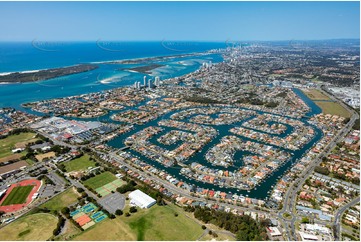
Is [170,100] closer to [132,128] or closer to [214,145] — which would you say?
[132,128]

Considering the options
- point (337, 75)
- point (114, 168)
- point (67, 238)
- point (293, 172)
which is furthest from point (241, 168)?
point (337, 75)

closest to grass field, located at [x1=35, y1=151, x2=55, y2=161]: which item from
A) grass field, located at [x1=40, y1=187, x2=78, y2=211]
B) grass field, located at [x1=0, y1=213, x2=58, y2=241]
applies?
grass field, located at [x1=40, y1=187, x2=78, y2=211]

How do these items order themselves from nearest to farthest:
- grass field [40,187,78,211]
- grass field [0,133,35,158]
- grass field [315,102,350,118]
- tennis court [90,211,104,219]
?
tennis court [90,211,104,219], grass field [40,187,78,211], grass field [0,133,35,158], grass field [315,102,350,118]

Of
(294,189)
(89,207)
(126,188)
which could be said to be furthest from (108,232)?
(294,189)

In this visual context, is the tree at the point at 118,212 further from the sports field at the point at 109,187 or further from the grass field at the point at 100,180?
the grass field at the point at 100,180

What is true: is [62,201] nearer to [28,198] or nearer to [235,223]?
[28,198]

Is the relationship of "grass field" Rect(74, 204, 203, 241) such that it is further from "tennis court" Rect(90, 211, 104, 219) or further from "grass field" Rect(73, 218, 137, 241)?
"tennis court" Rect(90, 211, 104, 219)

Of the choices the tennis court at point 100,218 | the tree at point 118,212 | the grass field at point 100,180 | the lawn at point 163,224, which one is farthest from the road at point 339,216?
the grass field at point 100,180
